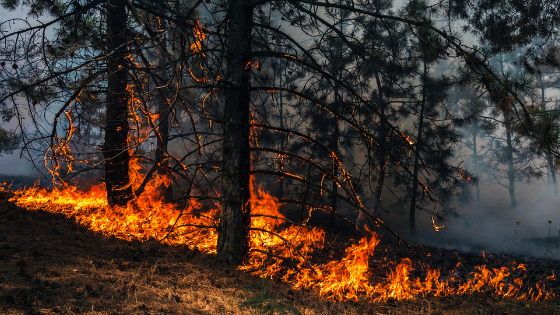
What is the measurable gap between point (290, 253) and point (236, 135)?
2.48 m

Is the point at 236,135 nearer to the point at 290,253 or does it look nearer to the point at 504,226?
the point at 290,253

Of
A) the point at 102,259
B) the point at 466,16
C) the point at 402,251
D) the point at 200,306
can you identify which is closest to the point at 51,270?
the point at 102,259

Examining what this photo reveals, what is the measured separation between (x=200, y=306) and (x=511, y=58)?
113 feet

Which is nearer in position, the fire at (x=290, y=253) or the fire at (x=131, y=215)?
the fire at (x=290, y=253)

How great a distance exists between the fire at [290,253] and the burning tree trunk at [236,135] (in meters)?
0.28

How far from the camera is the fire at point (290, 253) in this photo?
461 cm

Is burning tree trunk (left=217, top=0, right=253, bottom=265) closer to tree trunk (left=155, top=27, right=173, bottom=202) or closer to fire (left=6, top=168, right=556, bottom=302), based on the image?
fire (left=6, top=168, right=556, bottom=302)

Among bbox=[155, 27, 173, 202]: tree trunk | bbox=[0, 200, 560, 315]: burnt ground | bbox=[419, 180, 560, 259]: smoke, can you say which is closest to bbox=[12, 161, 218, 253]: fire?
bbox=[0, 200, 560, 315]: burnt ground

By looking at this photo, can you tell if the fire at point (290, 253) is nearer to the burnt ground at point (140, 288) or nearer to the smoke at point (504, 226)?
the burnt ground at point (140, 288)

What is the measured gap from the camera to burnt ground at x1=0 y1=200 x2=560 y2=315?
2975 millimetres

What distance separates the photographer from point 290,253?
19.0 ft

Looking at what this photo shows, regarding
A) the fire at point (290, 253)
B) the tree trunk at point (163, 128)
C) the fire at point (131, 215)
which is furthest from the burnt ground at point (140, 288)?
the tree trunk at point (163, 128)

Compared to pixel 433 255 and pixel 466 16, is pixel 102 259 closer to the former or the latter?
pixel 466 16

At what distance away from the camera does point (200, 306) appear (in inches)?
127
